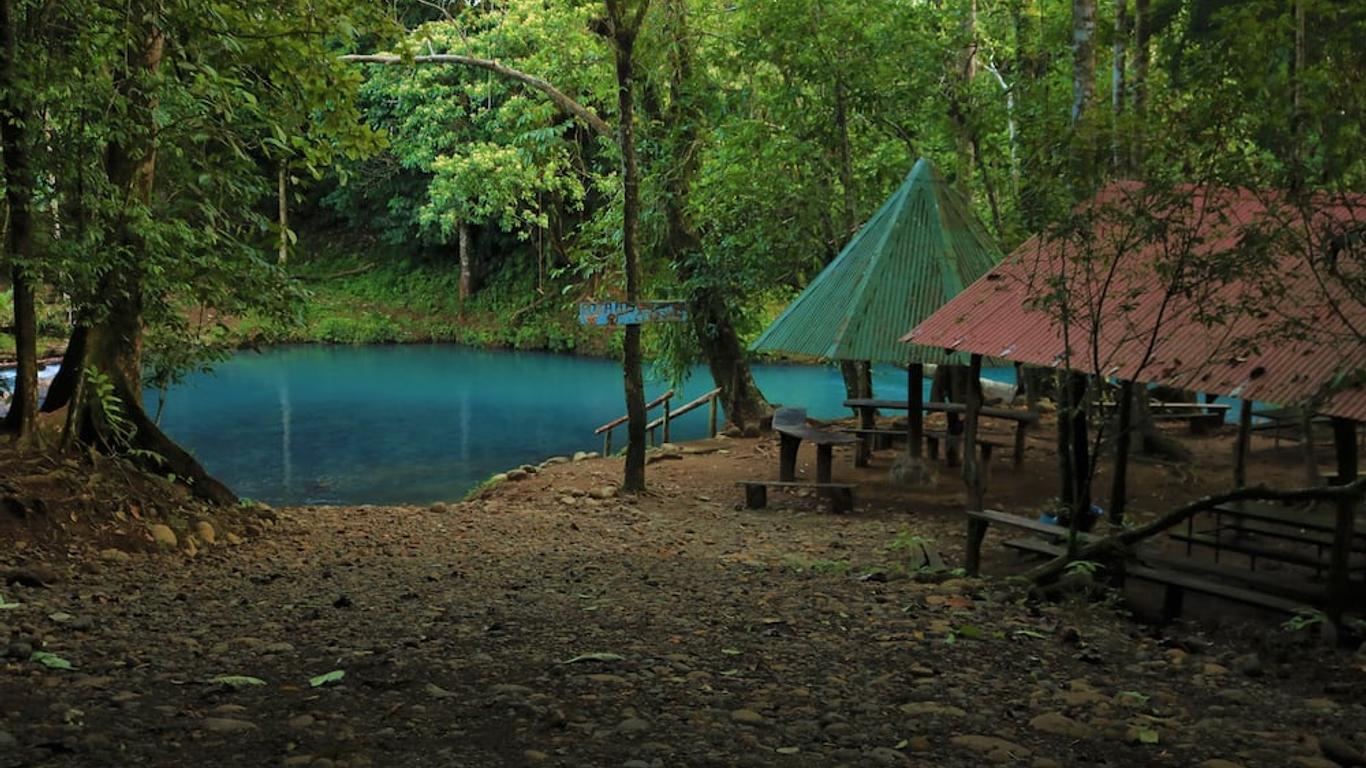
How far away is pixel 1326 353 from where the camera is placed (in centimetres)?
645

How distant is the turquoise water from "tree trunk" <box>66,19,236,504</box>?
7.85 metres

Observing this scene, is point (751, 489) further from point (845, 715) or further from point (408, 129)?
point (408, 129)

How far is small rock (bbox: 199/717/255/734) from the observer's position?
12.7 ft

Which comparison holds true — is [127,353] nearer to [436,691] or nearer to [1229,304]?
[436,691]

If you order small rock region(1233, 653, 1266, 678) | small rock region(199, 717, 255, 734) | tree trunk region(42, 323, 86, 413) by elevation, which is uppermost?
tree trunk region(42, 323, 86, 413)

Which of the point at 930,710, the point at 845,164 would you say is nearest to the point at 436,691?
the point at 930,710

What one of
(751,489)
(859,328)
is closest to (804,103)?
(859,328)

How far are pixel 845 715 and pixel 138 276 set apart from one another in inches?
249

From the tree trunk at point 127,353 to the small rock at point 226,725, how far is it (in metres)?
4.97

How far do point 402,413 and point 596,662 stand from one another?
21.3 metres

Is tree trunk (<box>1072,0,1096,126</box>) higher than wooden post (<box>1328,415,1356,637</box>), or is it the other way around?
tree trunk (<box>1072,0,1096,126</box>)

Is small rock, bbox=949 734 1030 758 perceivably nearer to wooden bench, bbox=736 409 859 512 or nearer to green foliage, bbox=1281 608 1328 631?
green foliage, bbox=1281 608 1328 631

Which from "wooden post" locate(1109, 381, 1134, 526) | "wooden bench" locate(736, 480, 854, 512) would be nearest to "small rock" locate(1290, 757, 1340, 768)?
"wooden post" locate(1109, 381, 1134, 526)

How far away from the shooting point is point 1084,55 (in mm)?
11109
